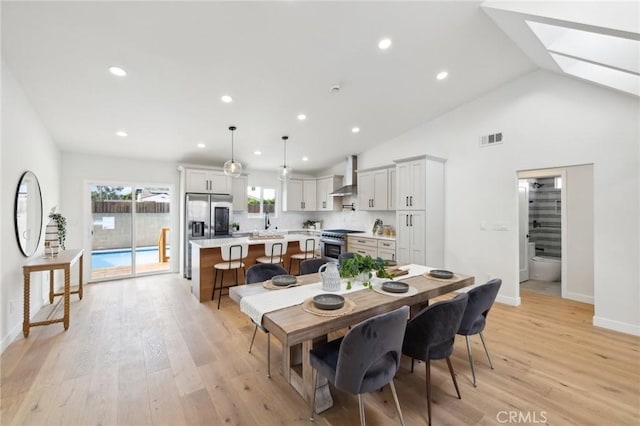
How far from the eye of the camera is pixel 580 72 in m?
3.29

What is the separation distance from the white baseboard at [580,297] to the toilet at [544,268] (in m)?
1.12

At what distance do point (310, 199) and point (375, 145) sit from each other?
2.35 meters

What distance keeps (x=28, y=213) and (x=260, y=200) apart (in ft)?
14.2

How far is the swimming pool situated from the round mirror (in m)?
1.80

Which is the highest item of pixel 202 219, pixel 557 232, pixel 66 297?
pixel 202 219

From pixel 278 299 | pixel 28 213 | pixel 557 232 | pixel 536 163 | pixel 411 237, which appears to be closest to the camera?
pixel 278 299

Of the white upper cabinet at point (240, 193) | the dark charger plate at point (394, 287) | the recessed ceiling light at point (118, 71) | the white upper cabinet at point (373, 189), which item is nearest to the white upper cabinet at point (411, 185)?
the white upper cabinet at point (373, 189)

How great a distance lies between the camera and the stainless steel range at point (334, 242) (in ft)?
19.8

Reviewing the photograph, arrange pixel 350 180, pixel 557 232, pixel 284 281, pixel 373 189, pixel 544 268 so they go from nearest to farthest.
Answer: pixel 284 281, pixel 544 268, pixel 557 232, pixel 373 189, pixel 350 180

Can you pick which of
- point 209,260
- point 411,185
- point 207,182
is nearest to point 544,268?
point 411,185

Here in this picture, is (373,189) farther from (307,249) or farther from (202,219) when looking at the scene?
(202,219)

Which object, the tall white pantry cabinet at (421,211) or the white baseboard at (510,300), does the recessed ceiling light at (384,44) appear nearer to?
the tall white pantry cabinet at (421,211)

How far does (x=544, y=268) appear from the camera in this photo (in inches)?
213

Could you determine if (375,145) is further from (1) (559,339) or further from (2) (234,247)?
(1) (559,339)
